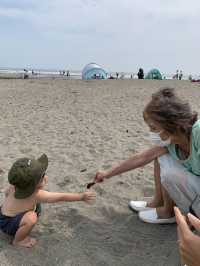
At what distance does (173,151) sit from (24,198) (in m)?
1.15

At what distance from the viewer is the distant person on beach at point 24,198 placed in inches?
110

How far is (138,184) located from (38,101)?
792cm

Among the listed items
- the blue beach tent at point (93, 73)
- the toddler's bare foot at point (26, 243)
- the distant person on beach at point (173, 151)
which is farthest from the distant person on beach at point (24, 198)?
the blue beach tent at point (93, 73)

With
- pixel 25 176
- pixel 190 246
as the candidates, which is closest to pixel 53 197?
pixel 25 176

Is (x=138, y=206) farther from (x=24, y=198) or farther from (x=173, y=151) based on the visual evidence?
(x=24, y=198)

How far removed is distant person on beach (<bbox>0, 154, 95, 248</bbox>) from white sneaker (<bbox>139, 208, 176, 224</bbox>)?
578 millimetres

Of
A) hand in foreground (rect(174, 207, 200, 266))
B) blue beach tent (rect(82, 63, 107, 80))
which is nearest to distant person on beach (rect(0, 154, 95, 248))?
hand in foreground (rect(174, 207, 200, 266))

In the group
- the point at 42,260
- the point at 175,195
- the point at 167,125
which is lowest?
the point at 42,260

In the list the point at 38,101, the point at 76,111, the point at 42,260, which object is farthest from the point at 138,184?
the point at 38,101

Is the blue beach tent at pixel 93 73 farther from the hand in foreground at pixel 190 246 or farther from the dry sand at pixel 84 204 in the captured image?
the hand in foreground at pixel 190 246

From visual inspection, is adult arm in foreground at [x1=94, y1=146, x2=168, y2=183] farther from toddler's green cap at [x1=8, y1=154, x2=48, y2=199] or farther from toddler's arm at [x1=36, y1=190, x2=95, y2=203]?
toddler's green cap at [x1=8, y1=154, x2=48, y2=199]

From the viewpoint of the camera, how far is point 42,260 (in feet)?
9.03

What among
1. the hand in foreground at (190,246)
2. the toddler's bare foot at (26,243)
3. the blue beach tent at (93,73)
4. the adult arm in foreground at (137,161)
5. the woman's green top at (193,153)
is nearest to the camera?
the hand in foreground at (190,246)

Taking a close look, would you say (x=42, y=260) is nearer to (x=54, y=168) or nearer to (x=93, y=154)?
(x=54, y=168)
